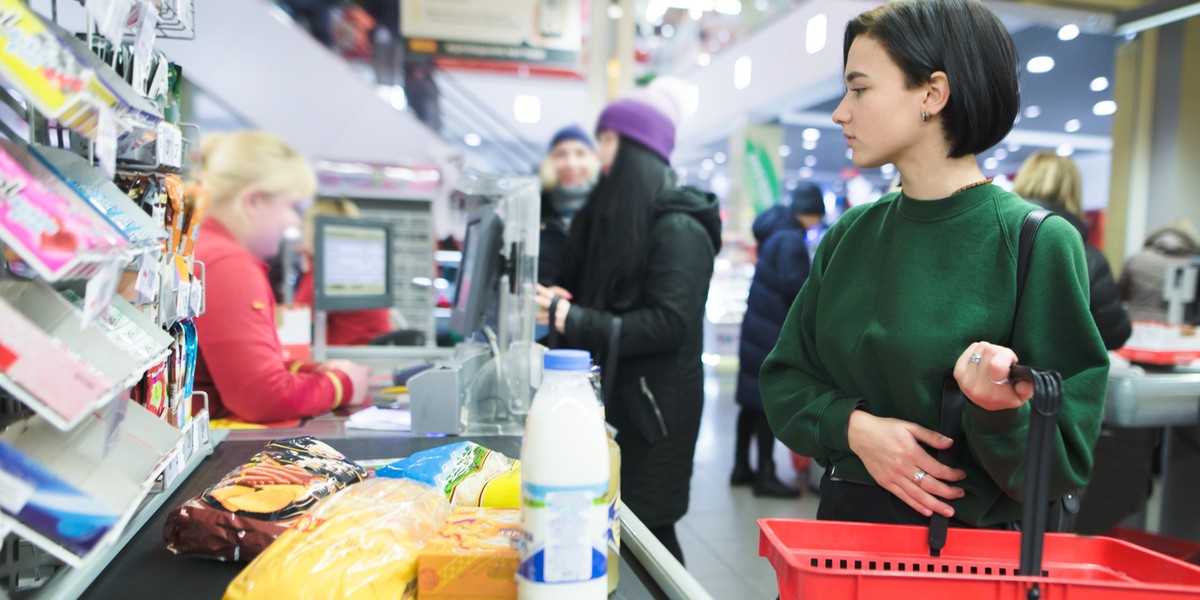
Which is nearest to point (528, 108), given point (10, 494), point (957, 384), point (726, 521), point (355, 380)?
point (726, 521)

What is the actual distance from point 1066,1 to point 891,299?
532 cm

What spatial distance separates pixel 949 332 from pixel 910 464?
21 cm

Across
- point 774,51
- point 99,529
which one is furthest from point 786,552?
point 774,51

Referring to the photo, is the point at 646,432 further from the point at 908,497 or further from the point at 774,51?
the point at 774,51

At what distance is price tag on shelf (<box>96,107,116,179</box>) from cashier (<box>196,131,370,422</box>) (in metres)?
1.06

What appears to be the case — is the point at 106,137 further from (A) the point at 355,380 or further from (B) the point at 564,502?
(A) the point at 355,380

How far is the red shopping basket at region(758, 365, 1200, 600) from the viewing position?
0.79 meters

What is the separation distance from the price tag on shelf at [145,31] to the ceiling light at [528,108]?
756cm

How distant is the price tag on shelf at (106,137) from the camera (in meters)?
0.76

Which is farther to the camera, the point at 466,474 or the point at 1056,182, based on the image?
the point at 1056,182

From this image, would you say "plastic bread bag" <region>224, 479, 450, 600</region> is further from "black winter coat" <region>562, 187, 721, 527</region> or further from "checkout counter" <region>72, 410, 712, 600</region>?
"black winter coat" <region>562, 187, 721, 527</region>

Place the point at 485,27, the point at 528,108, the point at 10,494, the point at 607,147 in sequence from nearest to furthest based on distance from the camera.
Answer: the point at 10,494 → the point at 607,147 → the point at 485,27 → the point at 528,108

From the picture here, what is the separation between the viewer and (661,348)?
2176 mm

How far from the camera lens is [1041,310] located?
3.48ft
